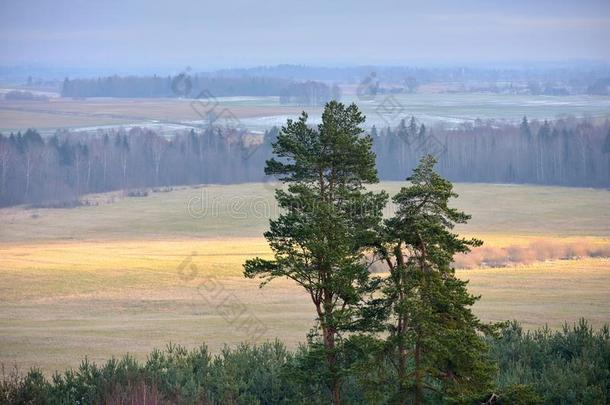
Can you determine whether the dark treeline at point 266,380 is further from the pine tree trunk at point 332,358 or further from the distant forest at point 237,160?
the distant forest at point 237,160

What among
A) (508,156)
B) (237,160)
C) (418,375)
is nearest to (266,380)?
(418,375)

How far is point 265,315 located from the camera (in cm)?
5025

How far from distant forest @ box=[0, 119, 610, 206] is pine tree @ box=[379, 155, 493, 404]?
101 meters

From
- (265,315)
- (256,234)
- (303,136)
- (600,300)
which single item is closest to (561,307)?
(600,300)

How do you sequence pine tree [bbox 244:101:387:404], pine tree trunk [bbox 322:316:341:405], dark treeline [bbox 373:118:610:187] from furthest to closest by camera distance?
1. dark treeline [bbox 373:118:610:187]
2. pine tree trunk [bbox 322:316:341:405]
3. pine tree [bbox 244:101:387:404]

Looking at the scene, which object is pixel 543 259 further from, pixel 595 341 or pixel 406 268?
pixel 406 268

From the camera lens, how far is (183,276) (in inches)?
2549

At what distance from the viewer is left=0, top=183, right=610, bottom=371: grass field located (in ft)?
151

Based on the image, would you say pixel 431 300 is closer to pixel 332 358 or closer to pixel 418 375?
pixel 418 375

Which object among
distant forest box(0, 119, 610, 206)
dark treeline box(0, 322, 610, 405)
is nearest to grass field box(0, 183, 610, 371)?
dark treeline box(0, 322, 610, 405)

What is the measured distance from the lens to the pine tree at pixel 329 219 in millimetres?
21172

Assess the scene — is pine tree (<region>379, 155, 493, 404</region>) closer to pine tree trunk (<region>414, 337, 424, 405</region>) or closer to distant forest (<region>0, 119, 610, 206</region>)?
pine tree trunk (<region>414, 337, 424, 405</region>)

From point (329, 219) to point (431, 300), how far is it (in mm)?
3320

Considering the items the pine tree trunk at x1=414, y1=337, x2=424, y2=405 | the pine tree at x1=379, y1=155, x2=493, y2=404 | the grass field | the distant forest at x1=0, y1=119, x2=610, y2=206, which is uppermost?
the pine tree at x1=379, y1=155, x2=493, y2=404
